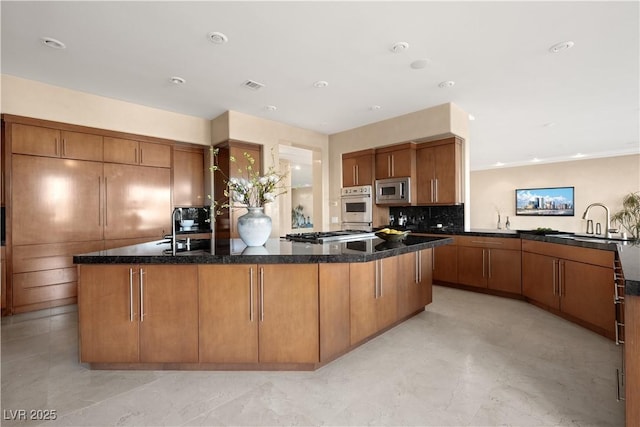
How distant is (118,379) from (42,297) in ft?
8.28

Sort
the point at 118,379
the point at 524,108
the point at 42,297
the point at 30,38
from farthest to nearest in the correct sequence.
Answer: the point at 524,108 < the point at 42,297 < the point at 30,38 < the point at 118,379

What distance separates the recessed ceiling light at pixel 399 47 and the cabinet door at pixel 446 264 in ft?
9.47

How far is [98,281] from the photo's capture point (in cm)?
213

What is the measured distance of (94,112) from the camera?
3959 mm

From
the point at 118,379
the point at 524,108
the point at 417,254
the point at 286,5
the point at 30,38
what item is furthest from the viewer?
the point at 524,108

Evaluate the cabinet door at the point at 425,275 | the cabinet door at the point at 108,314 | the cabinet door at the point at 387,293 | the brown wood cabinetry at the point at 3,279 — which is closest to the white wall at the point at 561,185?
the cabinet door at the point at 425,275

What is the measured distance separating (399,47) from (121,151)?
3.89 metres

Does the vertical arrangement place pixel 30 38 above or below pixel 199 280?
above

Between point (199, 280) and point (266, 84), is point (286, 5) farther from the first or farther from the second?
point (199, 280)

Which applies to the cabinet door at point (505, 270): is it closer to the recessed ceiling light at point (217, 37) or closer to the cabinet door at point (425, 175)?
the cabinet door at point (425, 175)

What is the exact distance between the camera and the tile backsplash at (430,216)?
15.8 feet

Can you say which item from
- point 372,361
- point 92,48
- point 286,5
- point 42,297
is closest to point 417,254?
point 372,361

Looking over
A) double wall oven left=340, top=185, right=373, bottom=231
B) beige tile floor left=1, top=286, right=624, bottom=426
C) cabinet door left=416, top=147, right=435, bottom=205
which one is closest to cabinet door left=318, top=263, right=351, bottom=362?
beige tile floor left=1, top=286, right=624, bottom=426

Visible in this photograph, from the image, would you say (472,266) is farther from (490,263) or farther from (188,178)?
(188,178)
